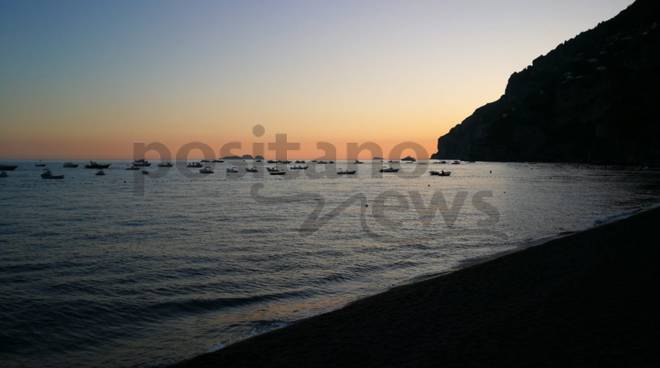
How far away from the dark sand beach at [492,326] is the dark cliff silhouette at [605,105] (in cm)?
13449

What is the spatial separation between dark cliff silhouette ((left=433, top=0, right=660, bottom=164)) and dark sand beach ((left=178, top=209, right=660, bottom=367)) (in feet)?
441

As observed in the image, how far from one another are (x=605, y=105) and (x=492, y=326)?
153805 millimetres

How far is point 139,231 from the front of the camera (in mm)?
28344

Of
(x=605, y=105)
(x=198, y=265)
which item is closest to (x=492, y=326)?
(x=198, y=265)

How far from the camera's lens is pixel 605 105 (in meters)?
136

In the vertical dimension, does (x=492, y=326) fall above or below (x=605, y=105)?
below

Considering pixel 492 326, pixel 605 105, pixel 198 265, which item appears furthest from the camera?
pixel 605 105

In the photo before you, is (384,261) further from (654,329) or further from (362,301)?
(654,329)

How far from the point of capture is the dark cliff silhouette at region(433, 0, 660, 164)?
407ft

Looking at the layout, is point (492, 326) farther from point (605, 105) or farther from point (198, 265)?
point (605, 105)

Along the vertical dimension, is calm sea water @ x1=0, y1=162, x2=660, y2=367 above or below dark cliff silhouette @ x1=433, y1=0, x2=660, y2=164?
below

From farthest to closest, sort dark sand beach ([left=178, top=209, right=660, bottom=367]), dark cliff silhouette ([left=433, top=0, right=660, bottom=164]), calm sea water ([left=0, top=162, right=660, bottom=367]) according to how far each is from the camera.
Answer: dark cliff silhouette ([left=433, top=0, right=660, bottom=164]) < calm sea water ([left=0, top=162, right=660, bottom=367]) < dark sand beach ([left=178, top=209, right=660, bottom=367])

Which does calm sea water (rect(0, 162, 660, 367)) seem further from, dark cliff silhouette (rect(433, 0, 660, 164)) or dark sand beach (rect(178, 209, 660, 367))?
dark cliff silhouette (rect(433, 0, 660, 164))

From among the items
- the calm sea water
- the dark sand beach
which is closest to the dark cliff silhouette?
the calm sea water
